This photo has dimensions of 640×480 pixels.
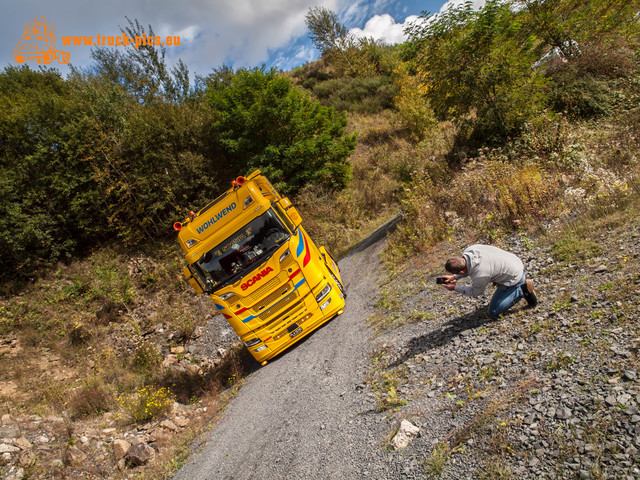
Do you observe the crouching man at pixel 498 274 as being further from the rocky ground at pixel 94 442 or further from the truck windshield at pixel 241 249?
the rocky ground at pixel 94 442

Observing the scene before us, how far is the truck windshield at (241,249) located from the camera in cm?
703

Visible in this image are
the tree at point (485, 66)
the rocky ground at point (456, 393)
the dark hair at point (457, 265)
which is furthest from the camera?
the tree at point (485, 66)

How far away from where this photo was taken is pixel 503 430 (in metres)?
2.87

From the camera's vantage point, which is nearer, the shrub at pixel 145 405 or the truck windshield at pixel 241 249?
the shrub at pixel 145 405

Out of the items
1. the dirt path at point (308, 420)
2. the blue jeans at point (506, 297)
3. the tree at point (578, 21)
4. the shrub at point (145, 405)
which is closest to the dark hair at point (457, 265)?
the blue jeans at point (506, 297)

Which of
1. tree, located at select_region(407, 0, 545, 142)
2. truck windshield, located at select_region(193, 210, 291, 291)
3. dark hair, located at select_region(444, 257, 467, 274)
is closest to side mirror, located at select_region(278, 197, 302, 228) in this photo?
truck windshield, located at select_region(193, 210, 291, 291)

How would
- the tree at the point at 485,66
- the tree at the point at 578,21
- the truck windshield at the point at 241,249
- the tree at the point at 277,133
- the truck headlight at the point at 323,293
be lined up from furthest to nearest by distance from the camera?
the tree at the point at 277,133 → the tree at the point at 578,21 → the tree at the point at 485,66 → the truck headlight at the point at 323,293 → the truck windshield at the point at 241,249

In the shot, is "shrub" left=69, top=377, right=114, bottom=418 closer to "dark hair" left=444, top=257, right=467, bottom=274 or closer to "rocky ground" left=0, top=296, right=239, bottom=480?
"rocky ground" left=0, top=296, right=239, bottom=480

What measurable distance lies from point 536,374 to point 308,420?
295 cm

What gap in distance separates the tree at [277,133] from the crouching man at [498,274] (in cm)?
1292

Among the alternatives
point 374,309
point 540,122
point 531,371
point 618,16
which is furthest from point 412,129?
point 531,371

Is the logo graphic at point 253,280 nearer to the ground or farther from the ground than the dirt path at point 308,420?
farther from the ground

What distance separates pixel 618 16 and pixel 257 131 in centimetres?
1449

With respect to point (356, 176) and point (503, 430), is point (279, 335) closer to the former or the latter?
point (503, 430)
